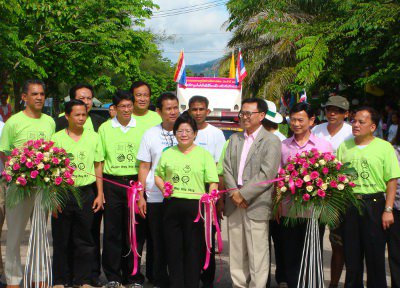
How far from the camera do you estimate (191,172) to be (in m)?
5.43

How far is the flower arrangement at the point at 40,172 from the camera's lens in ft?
17.0

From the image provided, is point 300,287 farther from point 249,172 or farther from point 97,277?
point 97,277

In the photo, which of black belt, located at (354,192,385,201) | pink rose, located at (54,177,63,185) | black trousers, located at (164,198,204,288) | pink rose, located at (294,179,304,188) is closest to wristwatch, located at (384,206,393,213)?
black belt, located at (354,192,385,201)

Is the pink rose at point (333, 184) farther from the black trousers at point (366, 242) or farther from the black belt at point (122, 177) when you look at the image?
the black belt at point (122, 177)

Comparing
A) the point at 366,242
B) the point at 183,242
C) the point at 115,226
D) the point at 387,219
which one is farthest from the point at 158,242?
the point at 387,219

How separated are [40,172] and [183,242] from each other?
60.8 inches

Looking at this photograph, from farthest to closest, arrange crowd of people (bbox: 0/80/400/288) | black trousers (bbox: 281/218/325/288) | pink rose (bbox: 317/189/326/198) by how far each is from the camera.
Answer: black trousers (bbox: 281/218/325/288) → crowd of people (bbox: 0/80/400/288) → pink rose (bbox: 317/189/326/198)

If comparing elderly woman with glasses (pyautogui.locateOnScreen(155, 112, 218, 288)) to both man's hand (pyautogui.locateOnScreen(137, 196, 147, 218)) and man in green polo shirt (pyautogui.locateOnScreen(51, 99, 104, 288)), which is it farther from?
man in green polo shirt (pyautogui.locateOnScreen(51, 99, 104, 288))

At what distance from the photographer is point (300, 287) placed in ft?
17.8

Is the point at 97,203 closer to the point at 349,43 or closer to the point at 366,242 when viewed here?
the point at 366,242

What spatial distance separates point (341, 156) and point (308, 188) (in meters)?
0.74

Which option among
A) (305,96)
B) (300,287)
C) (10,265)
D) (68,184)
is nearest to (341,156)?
(300,287)

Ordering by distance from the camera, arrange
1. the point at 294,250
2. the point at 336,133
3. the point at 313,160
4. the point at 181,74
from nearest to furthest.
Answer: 1. the point at 313,160
2. the point at 294,250
3. the point at 336,133
4. the point at 181,74

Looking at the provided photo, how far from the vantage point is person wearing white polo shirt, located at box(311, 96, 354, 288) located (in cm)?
587
